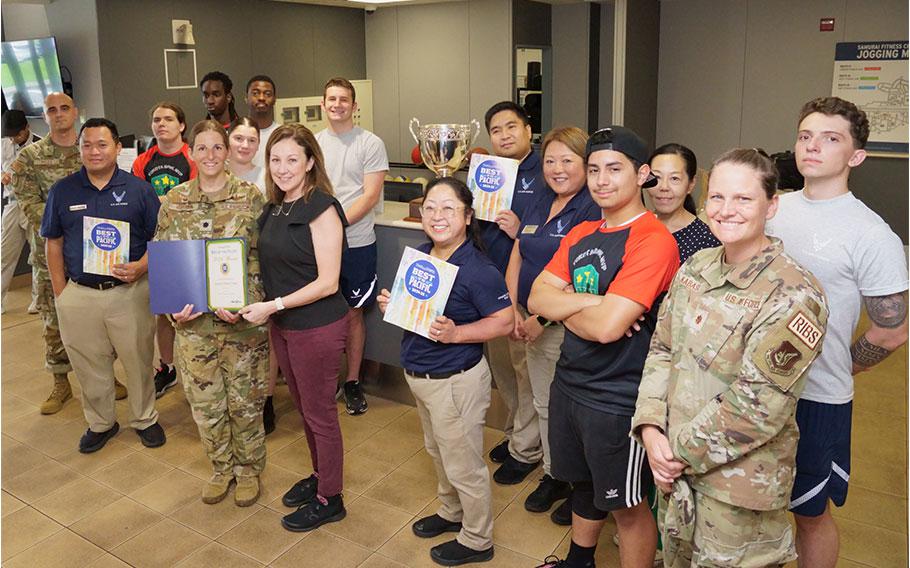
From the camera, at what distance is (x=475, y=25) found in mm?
7227

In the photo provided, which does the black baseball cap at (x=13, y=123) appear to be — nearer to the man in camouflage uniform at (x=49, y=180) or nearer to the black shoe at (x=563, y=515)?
the man in camouflage uniform at (x=49, y=180)

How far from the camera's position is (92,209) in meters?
3.33

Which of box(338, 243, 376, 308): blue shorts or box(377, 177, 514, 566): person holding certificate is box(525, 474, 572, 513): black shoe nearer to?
box(377, 177, 514, 566): person holding certificate

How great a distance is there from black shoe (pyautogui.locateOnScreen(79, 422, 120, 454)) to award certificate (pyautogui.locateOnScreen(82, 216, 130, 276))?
2.82 ft

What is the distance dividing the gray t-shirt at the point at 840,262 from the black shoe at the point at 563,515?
122 cm

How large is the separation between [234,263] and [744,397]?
6.41ft

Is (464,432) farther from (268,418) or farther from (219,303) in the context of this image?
(268,418)

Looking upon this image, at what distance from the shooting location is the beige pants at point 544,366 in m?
2.83

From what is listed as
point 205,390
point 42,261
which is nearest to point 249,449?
point 205,390

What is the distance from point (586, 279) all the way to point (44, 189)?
3.30m

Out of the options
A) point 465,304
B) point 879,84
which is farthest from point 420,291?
point 879,84

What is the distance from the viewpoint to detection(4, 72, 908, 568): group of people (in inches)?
68.6

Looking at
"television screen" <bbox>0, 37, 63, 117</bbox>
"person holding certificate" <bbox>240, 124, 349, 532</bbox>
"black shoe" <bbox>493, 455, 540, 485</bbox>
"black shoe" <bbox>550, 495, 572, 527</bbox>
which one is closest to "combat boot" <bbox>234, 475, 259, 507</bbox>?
"person holding certificate" <bbox>240, 124, 349, 532</bbox>

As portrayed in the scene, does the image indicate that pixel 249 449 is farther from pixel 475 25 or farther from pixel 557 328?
pixel 475 25
